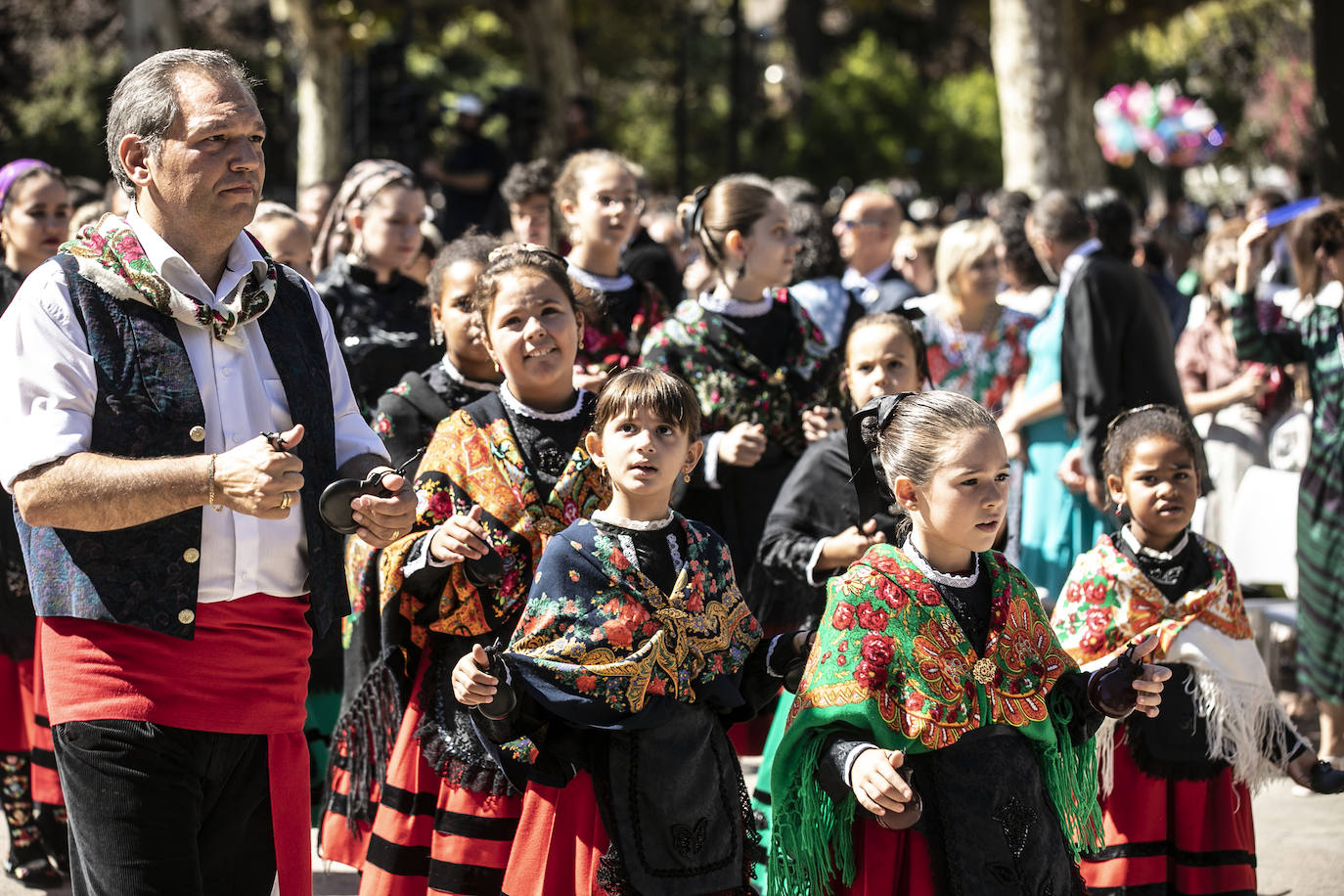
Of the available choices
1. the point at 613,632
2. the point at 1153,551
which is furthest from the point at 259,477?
the point at 1153,551

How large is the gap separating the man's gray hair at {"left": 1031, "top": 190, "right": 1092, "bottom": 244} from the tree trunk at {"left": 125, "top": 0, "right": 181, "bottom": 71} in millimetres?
13311

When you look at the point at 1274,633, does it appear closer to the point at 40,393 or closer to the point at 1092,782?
the point at 1092,782

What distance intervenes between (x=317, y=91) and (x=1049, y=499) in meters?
17.3

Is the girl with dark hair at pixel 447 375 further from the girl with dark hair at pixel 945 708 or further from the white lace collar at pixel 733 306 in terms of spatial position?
the girl with dark hair at pixel 945 708

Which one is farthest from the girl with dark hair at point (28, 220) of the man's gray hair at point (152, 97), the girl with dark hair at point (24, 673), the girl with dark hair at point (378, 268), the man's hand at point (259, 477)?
the man's hand at point (259, 477)

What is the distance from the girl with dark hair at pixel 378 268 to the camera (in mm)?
5520

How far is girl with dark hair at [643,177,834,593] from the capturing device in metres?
4.90

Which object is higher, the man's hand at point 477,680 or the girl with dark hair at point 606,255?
the girl with dark hair at point 606,255

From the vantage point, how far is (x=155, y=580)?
2705 mm

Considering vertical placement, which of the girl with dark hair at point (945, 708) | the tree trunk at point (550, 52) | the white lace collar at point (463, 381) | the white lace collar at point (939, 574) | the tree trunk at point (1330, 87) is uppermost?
the tree trunk at point (550, 52)

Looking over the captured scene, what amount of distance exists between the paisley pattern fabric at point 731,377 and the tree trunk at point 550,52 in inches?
716

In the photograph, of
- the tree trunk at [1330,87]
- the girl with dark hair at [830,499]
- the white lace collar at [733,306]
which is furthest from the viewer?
the tree trunk at [1330,87]

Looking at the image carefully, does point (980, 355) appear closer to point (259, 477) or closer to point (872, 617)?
point (872, 617)

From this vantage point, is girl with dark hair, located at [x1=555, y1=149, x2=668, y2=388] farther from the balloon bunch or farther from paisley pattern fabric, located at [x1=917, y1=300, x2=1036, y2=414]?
the balloon bunch
